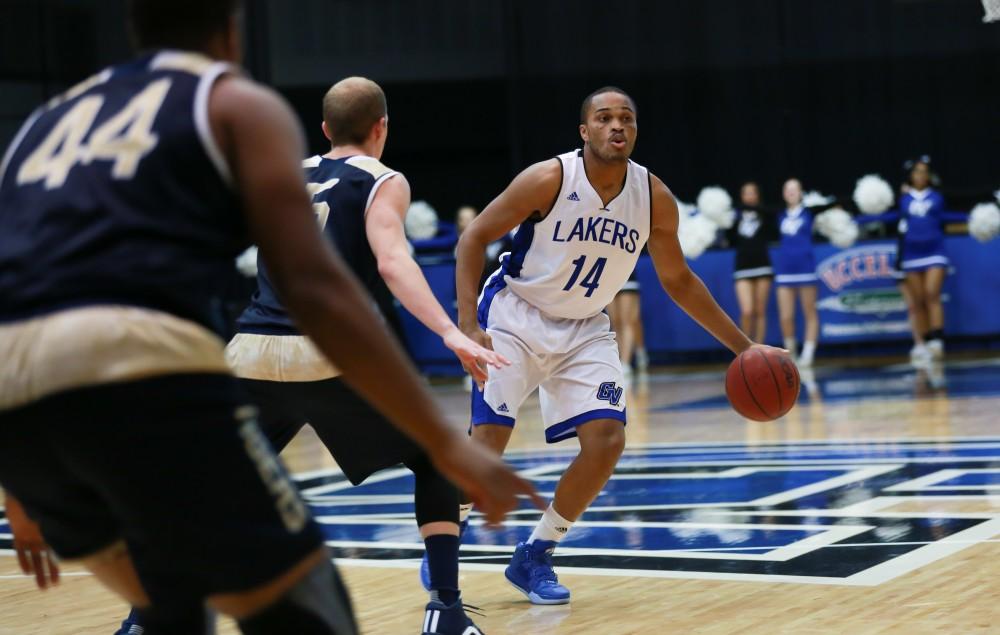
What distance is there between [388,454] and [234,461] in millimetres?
2097

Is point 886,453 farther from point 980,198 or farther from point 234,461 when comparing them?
point 980,198

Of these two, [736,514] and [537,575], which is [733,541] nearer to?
[736,514]

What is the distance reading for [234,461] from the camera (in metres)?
1.95

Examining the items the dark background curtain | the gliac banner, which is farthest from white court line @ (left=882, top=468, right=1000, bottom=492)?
the dark background curtain

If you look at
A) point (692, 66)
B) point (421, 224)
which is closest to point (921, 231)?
point (692, 66)

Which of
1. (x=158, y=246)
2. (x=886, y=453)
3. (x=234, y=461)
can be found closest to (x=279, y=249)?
(x=158, y=246)

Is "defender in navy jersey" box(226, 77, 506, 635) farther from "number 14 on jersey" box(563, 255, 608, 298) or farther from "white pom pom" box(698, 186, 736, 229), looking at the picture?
"white pom pom" box(698, 186, 736, 229)

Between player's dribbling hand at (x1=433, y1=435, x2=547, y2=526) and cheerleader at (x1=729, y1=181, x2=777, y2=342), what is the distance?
42.2 feet

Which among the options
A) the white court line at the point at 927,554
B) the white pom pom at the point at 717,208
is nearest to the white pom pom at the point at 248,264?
the white pom pom at the point at 717,208

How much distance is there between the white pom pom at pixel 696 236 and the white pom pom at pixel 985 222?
2.70m

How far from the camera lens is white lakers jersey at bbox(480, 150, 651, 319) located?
5.12 metres

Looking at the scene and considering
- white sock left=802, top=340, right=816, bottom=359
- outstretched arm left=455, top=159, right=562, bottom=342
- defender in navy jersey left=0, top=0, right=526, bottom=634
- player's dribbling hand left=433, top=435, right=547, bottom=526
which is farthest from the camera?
white sock left=802, top=340, right=816, bottom=359

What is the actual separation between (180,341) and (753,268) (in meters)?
13.2

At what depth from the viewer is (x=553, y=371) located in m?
5.17
